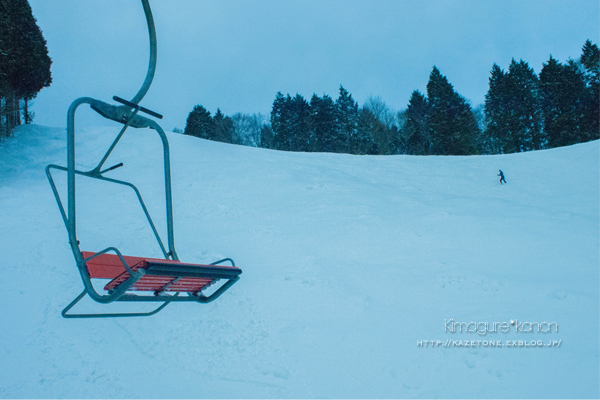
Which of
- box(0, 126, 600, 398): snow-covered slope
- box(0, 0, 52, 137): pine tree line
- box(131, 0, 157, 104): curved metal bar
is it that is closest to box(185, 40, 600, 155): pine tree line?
box(0, 0, 52, 137): pine tree line

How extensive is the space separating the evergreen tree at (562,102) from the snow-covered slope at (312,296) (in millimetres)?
26179

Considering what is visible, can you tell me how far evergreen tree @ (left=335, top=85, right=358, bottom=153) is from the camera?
3919 centimetres

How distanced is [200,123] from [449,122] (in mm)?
26389

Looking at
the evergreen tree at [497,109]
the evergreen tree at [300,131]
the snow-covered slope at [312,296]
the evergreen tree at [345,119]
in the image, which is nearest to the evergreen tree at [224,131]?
the evergreen tree at [300,131]

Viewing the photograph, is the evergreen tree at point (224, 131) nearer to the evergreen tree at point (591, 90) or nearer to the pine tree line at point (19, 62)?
the pine tree line at point (19, 62)

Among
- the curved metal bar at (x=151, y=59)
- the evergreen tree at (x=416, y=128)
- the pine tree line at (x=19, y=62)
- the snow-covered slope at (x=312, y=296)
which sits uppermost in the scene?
the evergreen tree at (x=416, y=128)

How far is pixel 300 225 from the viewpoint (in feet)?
30.8

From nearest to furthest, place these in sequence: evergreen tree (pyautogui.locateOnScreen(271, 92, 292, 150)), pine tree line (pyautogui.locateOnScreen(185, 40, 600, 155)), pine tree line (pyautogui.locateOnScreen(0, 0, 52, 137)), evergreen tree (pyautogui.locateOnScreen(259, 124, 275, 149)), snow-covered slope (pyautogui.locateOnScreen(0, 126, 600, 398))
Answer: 1. snow-covered slope (pyautogui.locateOnScreen(0, 126, 600, 398))
2. pine tree line (pyautogui.locateOnScreen(0, 0, 52, 137))
3. pine tree line (pyautogui.locateOnScreen(185, 40, 600, 155))
4. evergreen tree (pyautogui.locateOnScreen(271, 92, 292, 150))
5. evergreen tree (pyautogui.locateOnScreen(259, 124, 275, 149))

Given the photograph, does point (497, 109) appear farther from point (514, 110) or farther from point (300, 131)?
point (300, 131)

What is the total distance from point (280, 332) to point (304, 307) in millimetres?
668

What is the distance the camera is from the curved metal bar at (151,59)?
2627 mm

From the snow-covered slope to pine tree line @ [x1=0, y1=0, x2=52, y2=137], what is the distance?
278 inches

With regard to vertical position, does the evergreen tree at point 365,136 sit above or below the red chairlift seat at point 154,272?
above

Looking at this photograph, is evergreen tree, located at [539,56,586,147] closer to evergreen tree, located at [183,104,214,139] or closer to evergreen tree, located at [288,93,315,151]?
evergreen tree, located at [288,93,315,151]
